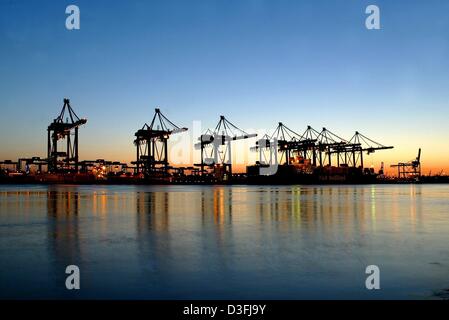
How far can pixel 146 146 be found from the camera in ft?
360

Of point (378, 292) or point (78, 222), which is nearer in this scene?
point (378, 292)

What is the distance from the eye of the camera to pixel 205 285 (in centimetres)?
607

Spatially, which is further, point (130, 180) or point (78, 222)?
point (130, 180)
